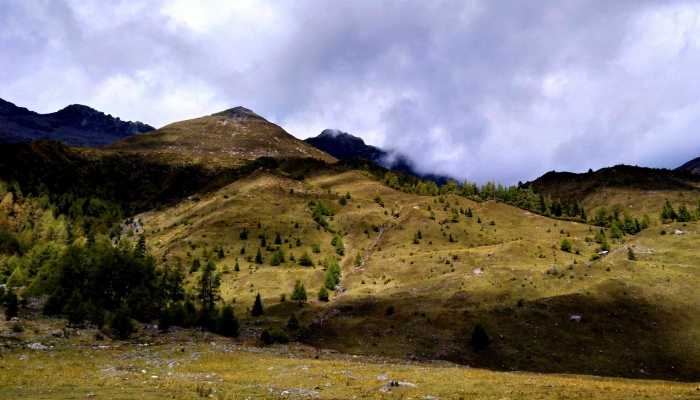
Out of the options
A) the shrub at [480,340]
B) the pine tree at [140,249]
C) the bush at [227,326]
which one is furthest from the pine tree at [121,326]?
the shrub at [480,340]

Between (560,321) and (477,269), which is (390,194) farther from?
(560,321)

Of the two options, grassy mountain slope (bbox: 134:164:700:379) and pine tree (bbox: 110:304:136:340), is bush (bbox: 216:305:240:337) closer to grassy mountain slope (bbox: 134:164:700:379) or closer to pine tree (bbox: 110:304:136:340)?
grassy mountain slope (bbox: 134:164:700:379)

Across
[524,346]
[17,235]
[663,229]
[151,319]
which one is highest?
[17,235]

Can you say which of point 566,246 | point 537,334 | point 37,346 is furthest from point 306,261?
point 37,346

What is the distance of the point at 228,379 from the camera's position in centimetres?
3641

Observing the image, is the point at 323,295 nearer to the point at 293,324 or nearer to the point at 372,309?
the point at 372,309

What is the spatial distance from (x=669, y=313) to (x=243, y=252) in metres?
95.2

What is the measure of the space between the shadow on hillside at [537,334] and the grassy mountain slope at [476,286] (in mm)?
249

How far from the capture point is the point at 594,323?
69.3 metres

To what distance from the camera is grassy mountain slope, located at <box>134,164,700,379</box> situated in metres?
62.8

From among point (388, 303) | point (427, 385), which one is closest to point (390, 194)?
point (388, 303)

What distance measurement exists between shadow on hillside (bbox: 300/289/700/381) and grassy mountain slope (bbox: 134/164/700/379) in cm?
25

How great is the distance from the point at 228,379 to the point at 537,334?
46.0 metres

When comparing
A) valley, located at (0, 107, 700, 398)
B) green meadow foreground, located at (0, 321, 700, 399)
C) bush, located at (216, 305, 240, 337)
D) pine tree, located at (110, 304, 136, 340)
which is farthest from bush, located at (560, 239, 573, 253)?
pine tree, located at (110, 304, 136, 340)
